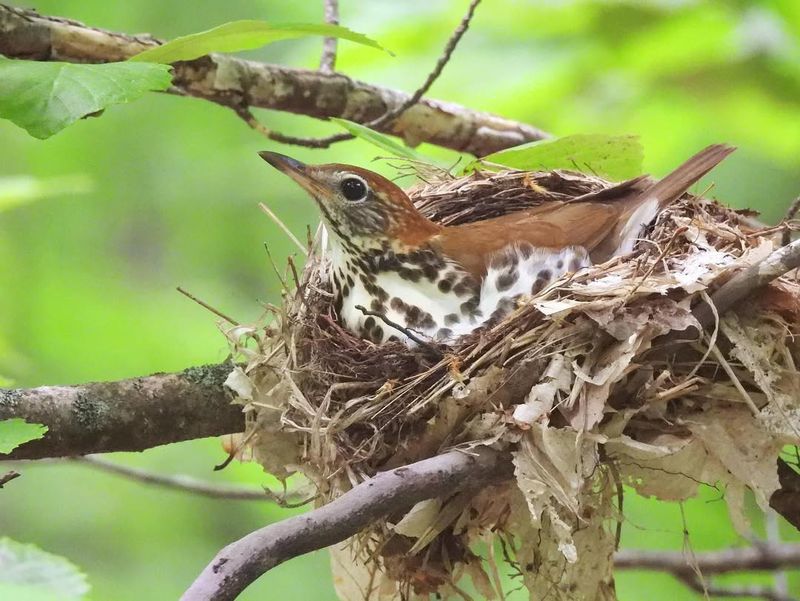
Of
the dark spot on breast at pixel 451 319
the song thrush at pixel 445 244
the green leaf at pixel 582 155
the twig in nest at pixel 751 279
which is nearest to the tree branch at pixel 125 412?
the song thrush at pixel 445 244

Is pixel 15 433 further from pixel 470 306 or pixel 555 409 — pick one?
pixel 470 306

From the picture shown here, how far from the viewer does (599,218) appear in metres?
2.69

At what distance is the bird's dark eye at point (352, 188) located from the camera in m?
2.71

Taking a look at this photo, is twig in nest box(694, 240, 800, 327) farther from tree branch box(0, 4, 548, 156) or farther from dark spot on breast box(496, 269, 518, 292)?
tree branch box(0, 4, 548, 156)

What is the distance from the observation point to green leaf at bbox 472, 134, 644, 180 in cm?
258

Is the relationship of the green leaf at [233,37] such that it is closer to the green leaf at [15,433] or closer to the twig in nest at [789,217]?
the green leaf at [15,433]

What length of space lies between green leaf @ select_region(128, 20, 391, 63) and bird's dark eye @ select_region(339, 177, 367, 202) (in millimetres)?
785

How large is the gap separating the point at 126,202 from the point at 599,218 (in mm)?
3297

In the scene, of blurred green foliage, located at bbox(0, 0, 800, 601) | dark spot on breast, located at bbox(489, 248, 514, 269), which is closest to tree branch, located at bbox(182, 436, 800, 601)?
dark spot on breast, located at bbox(489, 248, 514, 269)

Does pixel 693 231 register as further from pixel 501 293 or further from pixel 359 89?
pixel 359 89

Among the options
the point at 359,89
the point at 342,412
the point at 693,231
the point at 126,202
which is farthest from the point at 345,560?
the point at 126,202

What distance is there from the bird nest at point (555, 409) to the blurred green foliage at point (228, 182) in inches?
49.0

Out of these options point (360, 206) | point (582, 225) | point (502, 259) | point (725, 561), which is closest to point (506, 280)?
point (502, 259)

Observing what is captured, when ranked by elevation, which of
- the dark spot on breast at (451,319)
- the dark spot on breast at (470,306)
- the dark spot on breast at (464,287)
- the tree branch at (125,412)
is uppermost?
the dark spot on breast at (464,287)
